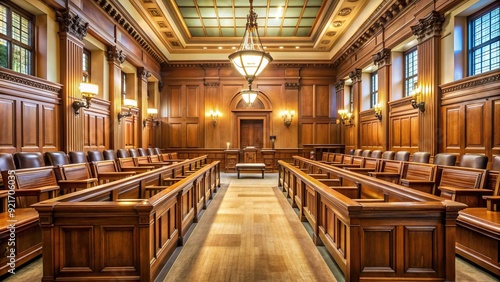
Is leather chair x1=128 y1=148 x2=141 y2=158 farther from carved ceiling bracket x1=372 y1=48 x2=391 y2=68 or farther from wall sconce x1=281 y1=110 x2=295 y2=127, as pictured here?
carved ceiling bracket x1=372 y1=48 x2=391 y2=68

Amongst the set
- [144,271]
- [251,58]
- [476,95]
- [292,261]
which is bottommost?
[292,261]

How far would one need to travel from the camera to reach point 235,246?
Result: 3.27 metres

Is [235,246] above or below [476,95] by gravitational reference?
below

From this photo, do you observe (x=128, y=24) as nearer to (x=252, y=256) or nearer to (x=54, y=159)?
(x=54, y=159)

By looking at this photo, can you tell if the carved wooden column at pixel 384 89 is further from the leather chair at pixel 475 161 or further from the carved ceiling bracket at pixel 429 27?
the leather chair at pixel 475 161

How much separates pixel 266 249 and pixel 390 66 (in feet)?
23.5

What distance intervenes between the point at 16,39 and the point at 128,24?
355 centimetres

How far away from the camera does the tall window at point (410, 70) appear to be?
24.8 ft

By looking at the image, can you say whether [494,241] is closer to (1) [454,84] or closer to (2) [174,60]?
(1) [454,84]

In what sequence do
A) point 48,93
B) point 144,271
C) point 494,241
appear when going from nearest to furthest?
point 144,271, point 494,241, point 48,93

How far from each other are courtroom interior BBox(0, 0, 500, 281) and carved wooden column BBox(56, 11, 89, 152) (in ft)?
0.13

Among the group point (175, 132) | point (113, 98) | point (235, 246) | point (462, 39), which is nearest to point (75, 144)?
point (113, 98)

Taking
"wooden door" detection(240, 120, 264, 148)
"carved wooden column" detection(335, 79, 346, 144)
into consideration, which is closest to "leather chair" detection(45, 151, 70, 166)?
"wooden door" detection(240, 120, 264, 148)

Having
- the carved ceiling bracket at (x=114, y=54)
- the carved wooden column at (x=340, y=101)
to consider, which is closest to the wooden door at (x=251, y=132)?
the carved wooden column at (x=340, y=101)
